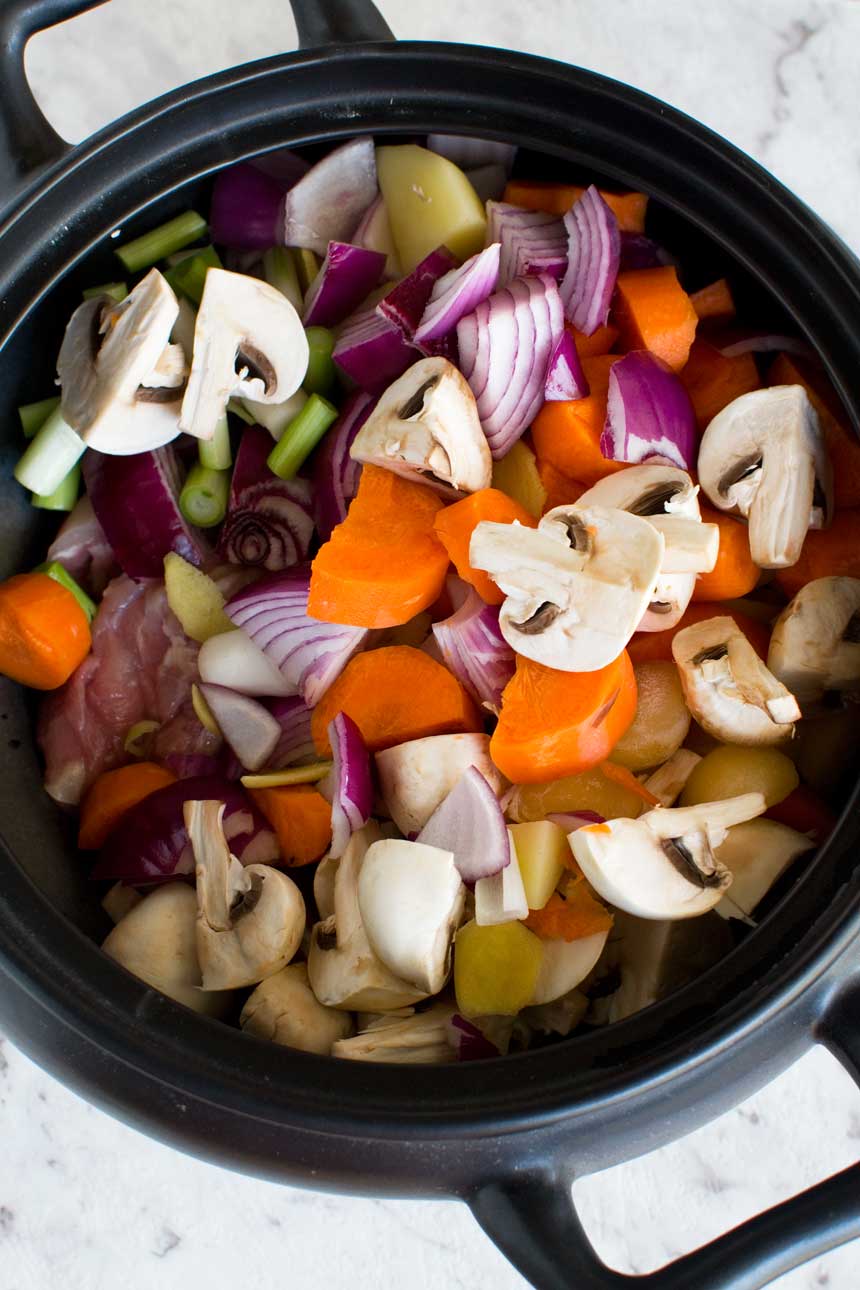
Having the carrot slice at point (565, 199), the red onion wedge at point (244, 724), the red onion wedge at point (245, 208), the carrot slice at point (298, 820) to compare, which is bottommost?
the carrot slice at point (298, 820)

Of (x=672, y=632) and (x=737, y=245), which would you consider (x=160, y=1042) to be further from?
(x=737, y=245)

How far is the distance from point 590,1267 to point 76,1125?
2.28 ft

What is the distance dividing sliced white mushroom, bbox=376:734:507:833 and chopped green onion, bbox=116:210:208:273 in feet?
1.72

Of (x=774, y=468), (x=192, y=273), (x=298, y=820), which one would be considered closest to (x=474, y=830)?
(x=298, y=820)

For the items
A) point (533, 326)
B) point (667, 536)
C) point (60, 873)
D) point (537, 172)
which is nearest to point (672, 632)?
point (667, 536)

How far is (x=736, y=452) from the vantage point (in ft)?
3.36

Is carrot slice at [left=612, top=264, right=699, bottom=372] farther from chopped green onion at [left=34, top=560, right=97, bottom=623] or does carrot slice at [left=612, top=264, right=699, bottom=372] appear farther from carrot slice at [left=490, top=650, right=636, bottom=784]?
chopped green onion at [left=34, top=560, right=97, bottom=623]

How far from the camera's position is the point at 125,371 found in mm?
1031

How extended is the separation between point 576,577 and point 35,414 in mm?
557

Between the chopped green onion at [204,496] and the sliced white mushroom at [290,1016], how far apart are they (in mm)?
445

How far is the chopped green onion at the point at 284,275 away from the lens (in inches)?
45.6

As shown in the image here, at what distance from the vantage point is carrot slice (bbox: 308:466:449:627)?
101cm

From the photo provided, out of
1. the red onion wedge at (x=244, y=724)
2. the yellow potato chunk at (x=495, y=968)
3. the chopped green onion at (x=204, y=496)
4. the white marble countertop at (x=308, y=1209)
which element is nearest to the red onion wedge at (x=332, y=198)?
the chopped green onion at (x=204, y=496)

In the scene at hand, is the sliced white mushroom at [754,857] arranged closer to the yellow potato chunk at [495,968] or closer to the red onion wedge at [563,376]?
the yellow potato chunk at [495,968]
